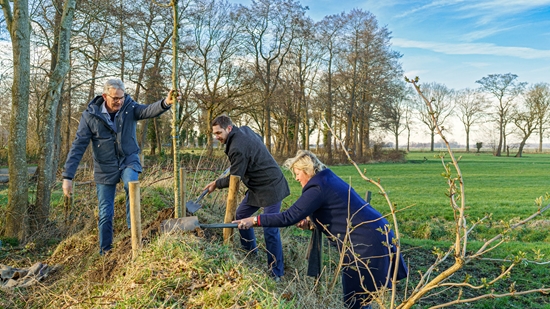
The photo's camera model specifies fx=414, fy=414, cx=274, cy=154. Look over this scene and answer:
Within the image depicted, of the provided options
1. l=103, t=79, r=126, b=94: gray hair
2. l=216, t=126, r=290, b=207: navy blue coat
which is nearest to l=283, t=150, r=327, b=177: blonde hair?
l=216, t=126, r=290, b=207: navy blue coat

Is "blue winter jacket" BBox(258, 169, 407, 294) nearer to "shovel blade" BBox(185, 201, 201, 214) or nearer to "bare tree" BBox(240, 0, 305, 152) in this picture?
"shovel blade" BBox(185, 201, 201, 214)

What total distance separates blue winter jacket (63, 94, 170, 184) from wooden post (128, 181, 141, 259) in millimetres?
795

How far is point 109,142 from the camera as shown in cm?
432

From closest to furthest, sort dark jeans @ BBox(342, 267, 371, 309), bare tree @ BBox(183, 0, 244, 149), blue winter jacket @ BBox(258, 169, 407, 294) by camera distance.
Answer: blue winter jacket @ BBox(258, 169, 407, 294) < dark jeans @ BBox(342, 267, 371, 309) < bare tree @ BBox(183, 0, 244, 149)

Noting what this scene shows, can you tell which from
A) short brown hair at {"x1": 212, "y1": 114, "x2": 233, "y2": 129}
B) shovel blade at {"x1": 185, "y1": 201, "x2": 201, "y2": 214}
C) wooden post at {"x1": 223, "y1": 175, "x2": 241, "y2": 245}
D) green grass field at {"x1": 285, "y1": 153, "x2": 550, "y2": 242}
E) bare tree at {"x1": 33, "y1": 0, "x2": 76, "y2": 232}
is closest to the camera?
short brown hair at {"x1": 212, "y1": 114, "x2": 233, "y2": 129}

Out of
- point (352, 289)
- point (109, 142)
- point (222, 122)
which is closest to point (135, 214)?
point (109, 142)

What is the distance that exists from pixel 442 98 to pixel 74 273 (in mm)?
51846

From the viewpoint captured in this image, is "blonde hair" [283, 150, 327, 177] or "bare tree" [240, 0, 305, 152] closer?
"blonde hair" [283, 150, 327, 177]

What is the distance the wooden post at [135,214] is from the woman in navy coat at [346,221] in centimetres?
93

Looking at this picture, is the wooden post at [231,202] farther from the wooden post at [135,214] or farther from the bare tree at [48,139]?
the bare tree at [48,139]

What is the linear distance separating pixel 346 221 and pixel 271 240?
1212 mm

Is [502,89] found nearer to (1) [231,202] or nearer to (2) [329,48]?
(2) [329,48]

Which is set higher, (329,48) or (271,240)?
(329,48)

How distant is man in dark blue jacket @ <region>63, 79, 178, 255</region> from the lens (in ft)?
13.9
